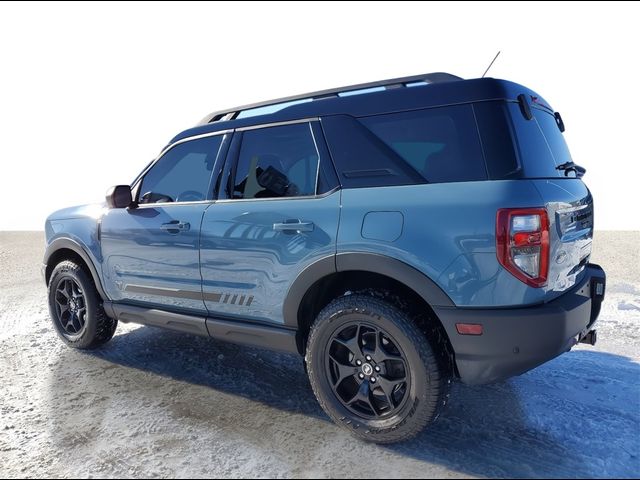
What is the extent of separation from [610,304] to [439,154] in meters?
4.40

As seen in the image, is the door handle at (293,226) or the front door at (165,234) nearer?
the door handle at (293,226)

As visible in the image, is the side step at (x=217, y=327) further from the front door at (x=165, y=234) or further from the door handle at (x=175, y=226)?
the door handle at (x=175, y=226)

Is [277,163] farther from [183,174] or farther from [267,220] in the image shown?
[183,174]

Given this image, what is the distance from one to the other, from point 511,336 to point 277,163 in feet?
5.87

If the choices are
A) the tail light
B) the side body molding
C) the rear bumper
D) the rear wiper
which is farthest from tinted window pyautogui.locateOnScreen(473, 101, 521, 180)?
the side body molding

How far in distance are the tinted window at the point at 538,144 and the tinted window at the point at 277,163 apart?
1.16 m

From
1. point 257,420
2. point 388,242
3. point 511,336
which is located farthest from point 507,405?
point 257,420

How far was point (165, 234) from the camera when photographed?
3.35 m

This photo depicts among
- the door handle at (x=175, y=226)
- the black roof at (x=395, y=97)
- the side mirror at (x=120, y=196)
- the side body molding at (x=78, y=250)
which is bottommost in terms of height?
the side body molding at (x=78, y=250)

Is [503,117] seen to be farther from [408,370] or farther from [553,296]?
[408,370]

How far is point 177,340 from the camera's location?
4406 mm

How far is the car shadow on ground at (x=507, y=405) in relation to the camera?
2322mm

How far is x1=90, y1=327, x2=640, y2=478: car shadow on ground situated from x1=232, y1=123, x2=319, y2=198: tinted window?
1471 mm

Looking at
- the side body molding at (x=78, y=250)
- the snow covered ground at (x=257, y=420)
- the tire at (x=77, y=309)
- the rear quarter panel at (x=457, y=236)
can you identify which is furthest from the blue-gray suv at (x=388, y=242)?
the tire at (x=77, y=309)
